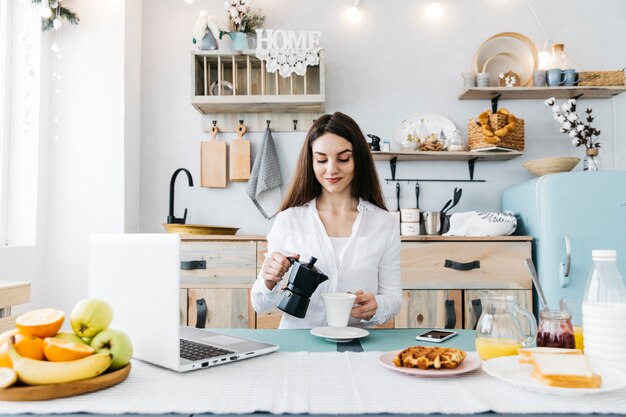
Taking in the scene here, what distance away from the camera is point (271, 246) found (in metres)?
1.87

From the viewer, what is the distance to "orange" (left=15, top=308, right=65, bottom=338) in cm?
87

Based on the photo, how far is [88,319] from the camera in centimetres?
90

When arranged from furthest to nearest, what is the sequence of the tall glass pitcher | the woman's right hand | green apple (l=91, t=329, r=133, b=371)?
the woman's right hand → the tall glass pitcher → green apple (l=91, t=329, r=133, b=371)

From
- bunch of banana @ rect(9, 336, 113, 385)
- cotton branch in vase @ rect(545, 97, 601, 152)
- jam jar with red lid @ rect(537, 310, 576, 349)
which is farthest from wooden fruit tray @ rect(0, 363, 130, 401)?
cotton branch in vase @ rect(545, 97, 601, 152)

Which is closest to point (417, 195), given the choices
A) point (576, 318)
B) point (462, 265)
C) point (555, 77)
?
point (462, 265)

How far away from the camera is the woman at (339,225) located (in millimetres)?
1752

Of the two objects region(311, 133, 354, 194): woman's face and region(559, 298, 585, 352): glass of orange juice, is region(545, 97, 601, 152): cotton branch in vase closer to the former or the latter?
region(311, 133, 354, 194): woman's face

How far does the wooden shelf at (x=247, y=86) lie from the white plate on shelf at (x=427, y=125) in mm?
531

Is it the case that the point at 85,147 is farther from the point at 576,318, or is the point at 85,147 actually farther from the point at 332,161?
the point at 576,318

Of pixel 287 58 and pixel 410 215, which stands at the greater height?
pixel 287 58

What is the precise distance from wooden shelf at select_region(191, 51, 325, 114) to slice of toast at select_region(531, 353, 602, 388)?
2298mm

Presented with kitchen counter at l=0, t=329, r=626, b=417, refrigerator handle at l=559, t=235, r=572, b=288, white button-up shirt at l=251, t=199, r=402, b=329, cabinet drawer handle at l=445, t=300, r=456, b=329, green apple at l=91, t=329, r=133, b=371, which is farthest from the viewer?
cabinet drawer handle at l=445, t=300, r=456, b=329

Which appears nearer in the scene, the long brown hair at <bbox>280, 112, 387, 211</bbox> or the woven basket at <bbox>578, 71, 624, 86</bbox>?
the long brown hair at <bbox>280, 112, 387, 211</bbox>

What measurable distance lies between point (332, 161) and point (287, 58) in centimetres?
142
